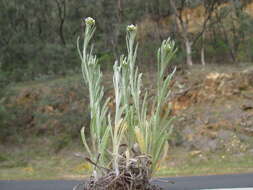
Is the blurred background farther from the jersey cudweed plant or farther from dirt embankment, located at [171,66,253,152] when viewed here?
the jersey cudweed plant

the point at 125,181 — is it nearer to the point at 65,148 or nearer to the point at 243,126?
the point at 243,126

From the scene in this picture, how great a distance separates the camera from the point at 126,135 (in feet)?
14.1

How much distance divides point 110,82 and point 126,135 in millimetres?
18789

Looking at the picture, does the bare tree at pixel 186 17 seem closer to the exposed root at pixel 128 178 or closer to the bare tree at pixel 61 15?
the bare tree at pixel 61 15

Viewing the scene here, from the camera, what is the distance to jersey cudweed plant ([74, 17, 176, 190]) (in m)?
3.75

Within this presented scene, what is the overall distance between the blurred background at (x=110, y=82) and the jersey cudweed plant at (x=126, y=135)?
878 cm

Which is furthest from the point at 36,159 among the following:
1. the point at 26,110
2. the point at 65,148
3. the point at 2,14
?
the point at 2,14

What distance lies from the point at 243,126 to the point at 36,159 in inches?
412

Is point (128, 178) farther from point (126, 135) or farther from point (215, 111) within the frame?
point (215, 111)

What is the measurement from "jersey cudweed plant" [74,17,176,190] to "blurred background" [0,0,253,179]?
28.8ft

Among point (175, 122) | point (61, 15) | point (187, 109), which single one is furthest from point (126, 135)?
point (61, 15)

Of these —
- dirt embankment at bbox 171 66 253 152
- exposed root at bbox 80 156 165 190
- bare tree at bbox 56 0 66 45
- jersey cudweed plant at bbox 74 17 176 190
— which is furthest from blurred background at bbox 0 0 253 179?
exposed root at bbox 80 156 165 190

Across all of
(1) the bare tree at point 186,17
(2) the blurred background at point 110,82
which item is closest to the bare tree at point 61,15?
(2) the blurred background at point 110,82

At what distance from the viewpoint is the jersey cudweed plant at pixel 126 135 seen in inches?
147
